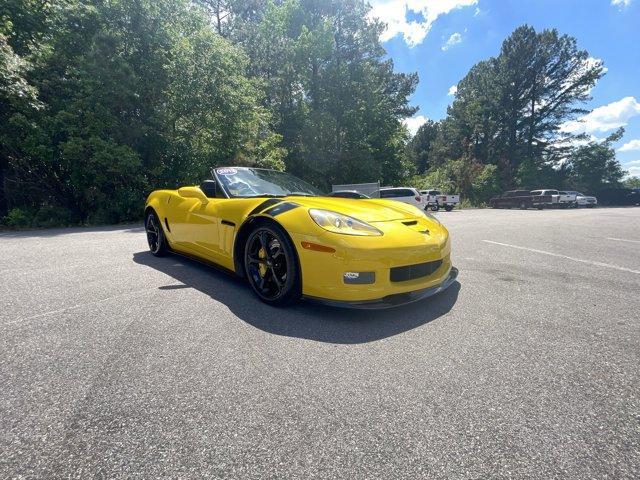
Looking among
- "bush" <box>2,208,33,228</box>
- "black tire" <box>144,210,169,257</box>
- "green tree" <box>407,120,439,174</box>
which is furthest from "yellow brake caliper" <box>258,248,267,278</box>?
"green tree" <box>407,120,439,174</box>

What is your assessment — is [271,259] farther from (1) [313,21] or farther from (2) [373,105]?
(1) [313,21]

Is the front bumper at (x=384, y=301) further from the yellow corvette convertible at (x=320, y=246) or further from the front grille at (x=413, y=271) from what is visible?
the front grille at (x=413, y=271)

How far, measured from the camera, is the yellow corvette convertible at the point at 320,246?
95.2 inches

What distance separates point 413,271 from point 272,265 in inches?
45.9

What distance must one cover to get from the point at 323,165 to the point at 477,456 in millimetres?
24916

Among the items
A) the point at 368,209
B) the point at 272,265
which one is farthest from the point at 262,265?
the point at 368,209

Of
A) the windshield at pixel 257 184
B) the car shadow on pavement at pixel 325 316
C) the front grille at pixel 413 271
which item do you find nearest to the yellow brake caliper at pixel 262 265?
the car shadow on pavement at pixel 325 316

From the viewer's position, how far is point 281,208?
2.82 meters

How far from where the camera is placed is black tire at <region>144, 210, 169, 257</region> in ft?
15.2

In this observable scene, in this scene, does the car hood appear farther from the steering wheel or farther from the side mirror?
the side mirror

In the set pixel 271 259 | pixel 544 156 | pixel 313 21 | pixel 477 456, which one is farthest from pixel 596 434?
pixel 544 156

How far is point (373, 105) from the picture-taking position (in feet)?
86.8

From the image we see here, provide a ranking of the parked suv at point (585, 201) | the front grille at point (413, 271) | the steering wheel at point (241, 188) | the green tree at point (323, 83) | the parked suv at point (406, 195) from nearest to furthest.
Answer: the front grille at point (413, 271), the steering wheel at point (241, 188), the parked suv at point (406, 195), the green tree at point (323, 83), the parked suv at point (585, 201)

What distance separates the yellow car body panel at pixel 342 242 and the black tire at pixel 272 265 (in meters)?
0.07
